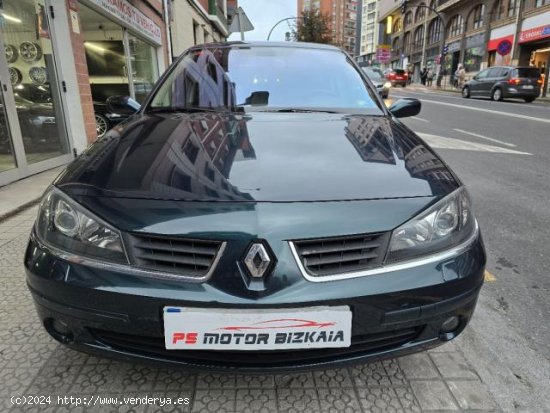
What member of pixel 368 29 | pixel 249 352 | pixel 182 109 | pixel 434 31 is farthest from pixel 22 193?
pixel 368 29

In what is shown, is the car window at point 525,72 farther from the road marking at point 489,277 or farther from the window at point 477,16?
the window at point 477,16

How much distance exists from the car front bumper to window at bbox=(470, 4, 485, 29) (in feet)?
133

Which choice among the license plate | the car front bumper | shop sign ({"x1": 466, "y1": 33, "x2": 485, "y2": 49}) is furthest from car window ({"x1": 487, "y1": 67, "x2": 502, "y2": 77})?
the license plate

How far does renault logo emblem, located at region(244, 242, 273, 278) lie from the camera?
4.33 feet

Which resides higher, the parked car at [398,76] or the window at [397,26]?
the window at [397,26]

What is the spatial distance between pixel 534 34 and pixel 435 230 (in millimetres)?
31134

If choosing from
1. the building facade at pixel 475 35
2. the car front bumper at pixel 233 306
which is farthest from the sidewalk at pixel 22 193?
the building facade at pixel 475 35

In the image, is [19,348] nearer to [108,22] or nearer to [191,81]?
[191,81]

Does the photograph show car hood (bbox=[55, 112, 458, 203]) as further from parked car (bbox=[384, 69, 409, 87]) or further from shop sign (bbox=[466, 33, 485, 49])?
parked car (bbox=[384, 69, 409, 87])

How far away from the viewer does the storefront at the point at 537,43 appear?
2491cm

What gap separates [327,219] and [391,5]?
252 ft

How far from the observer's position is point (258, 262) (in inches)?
51.9

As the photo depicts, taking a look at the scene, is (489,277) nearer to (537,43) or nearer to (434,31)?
(537,43)

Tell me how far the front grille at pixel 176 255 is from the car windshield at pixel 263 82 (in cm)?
123
